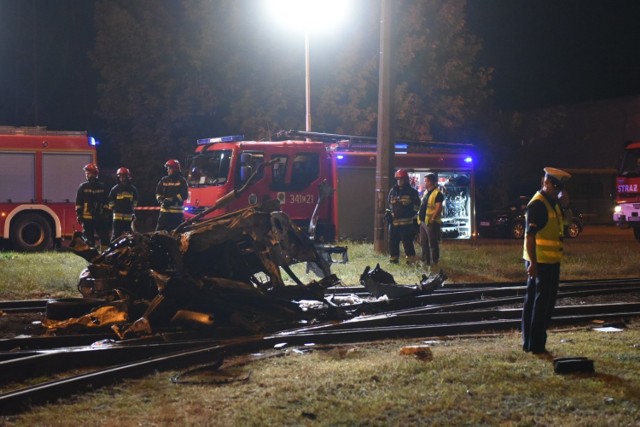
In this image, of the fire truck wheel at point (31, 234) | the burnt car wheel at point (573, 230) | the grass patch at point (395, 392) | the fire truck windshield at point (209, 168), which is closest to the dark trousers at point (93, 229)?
the fire truck windshield at point (209, 168)

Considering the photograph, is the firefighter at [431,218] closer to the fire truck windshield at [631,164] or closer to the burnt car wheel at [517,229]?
the fire truck windshield at [631,164]

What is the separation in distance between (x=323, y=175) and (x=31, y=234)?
6844 millimetres

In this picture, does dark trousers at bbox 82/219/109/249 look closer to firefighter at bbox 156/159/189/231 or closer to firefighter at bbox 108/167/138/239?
firefighter at bbox 108/167/138/239

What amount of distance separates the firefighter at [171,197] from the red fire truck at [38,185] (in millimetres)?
5447

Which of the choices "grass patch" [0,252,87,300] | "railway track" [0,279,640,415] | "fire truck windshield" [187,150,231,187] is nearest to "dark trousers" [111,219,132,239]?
"grass patch" [0,252,87,300]

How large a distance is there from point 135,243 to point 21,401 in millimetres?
3388

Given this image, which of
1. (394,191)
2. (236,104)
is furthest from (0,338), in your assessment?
(236,104)

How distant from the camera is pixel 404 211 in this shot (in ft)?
51.8

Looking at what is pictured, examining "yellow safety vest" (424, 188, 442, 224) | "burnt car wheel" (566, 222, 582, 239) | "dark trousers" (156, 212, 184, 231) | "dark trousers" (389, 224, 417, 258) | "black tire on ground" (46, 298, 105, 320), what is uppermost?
"yellow safety vest" (424, 188, 442, 224)

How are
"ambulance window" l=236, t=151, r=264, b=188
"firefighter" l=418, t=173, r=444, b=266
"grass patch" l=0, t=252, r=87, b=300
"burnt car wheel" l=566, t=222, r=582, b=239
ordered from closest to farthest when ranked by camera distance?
"grass patch" l=0, t=252, r=87, b=300 → "firefighter" l=418, t=173, r=444, b=266 → "ambulance window" l=236, t=151, r=264, b=188 → "burnt car wheel" l=566, t=222, r=582, b=239

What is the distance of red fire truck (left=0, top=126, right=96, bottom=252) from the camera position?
19781 millimetres

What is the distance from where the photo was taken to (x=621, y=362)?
7422 mm

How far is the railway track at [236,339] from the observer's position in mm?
6945

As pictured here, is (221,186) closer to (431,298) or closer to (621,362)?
(431,298)
